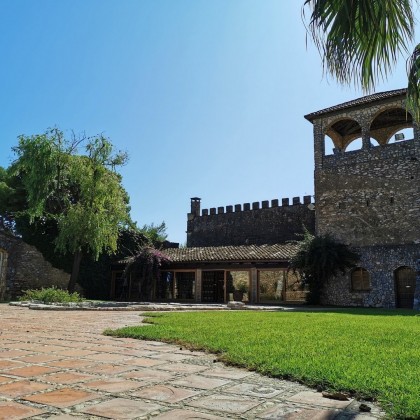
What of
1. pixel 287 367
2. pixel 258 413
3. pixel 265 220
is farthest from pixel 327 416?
pixel 265 220

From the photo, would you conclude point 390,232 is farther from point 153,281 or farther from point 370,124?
point 153,281

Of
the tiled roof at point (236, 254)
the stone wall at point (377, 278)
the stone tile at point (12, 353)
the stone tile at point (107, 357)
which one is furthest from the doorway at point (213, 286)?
the stone tile at point (107, 357)

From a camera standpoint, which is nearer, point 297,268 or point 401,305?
point 401,305

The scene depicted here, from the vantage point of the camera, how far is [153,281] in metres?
22.1

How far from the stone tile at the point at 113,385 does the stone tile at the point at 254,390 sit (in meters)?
0.60

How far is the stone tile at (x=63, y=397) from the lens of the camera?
228 cm

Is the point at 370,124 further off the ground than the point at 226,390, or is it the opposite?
the point at 370,124

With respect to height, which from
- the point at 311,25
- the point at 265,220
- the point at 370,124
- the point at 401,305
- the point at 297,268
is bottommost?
the point at 401,305

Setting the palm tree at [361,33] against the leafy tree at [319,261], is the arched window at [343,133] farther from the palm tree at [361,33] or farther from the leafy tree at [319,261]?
the palm tree at [361,33]

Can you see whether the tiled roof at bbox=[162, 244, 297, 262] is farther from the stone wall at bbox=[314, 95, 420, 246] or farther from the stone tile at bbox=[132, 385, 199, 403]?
the stone tile at bbox=[132, 385, 199, 403]

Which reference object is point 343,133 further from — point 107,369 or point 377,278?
point 107,369

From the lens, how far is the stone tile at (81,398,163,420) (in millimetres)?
2096

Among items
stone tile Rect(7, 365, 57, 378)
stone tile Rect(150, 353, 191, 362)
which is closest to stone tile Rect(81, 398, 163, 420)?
stone tile Rect(7, 365, 57, 378)

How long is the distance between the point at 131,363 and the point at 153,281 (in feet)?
62.2
